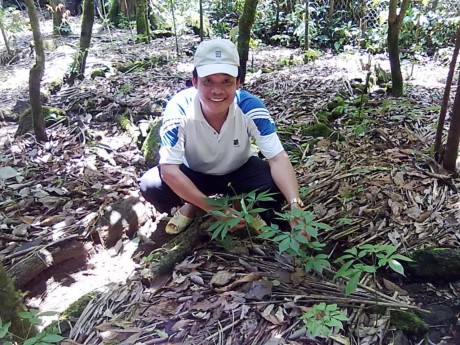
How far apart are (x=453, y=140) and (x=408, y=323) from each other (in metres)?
1.69

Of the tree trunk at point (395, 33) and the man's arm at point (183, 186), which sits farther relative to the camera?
the tree trunk at point (395, 33)

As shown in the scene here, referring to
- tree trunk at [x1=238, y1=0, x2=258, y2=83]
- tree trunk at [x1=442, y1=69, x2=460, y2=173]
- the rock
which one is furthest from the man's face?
tree trunk at [x1=238, y1=0, x2=258, y2=83]

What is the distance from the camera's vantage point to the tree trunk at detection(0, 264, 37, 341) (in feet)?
6.01

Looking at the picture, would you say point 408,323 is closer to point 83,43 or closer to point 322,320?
point 322,320

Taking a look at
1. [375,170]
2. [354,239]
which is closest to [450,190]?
[375,170]

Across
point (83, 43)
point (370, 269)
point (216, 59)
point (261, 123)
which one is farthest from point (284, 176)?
point (83, 43)

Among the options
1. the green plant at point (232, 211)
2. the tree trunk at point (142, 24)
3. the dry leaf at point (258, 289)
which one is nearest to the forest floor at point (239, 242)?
the dry leaf at point (258, 289)

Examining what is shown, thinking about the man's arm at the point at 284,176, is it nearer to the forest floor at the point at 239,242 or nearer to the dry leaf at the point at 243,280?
the forest floor at the point at 239,242

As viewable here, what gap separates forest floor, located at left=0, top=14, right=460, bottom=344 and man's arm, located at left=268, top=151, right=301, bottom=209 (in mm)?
323

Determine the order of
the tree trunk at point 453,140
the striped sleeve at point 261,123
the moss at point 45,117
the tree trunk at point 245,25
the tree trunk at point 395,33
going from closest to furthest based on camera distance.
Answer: the striped sleeve at point 261,123, the tree trunk at point 453,140, the tree trunk at point 395,33, the moss at point 45,117, the tree trunk at point 245,25

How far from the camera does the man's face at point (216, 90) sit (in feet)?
8.58

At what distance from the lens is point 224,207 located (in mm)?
2447

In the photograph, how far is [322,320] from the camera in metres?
1.89

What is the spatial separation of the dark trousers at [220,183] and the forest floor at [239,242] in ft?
1.05
